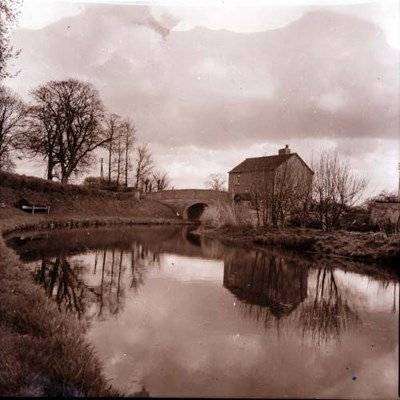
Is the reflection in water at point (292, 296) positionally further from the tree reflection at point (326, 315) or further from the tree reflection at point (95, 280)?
the tree reflection at point (95, 280)

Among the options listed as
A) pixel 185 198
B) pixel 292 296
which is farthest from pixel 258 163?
pixel 292 296

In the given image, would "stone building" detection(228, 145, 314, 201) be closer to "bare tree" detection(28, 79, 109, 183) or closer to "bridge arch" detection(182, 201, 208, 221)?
"bridge arch" detection(182, 201, 208, 221)

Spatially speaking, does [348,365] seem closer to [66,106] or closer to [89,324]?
[89,324]

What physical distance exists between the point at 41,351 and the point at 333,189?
15672 millimetres

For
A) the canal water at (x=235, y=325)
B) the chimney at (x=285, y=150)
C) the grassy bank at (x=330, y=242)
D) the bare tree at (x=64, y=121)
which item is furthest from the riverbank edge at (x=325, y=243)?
the chimney at (x=285, y=150)

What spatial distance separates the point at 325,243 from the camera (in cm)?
1376

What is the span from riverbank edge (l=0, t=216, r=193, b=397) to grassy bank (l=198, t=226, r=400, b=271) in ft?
18.0

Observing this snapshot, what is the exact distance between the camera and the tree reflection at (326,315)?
5.77 m

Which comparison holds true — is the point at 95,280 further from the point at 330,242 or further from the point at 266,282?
the point at 330,242

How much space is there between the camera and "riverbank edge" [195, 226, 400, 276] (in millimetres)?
8438

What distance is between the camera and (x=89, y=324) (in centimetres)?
590

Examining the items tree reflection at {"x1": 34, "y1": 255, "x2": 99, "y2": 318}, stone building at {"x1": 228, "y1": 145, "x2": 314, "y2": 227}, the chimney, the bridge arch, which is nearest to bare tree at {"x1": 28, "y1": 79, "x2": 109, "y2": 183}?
the bridge arch

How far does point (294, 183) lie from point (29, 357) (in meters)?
17.3

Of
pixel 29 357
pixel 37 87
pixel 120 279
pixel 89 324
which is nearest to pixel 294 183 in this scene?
pixel 120 279
